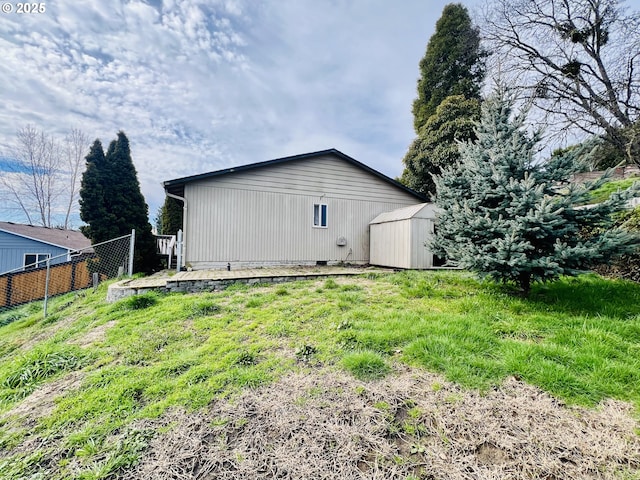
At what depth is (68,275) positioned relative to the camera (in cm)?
1026

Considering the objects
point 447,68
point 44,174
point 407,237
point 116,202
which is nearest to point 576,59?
point 447,68

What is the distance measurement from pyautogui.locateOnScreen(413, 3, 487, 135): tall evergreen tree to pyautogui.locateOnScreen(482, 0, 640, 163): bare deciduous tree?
18.4ft

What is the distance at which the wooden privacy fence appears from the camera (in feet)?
30.3

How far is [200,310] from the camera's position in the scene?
4.74 meters

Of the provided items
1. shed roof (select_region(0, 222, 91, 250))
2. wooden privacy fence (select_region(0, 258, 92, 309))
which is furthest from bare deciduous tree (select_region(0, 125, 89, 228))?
wooden privacy fence (select_region(0, 258, 92, 309))

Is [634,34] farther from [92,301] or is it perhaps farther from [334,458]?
[92,301]

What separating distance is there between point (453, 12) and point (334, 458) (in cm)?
2354

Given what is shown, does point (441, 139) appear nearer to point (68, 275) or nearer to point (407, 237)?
point (407, 237)

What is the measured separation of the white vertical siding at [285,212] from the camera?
8.86 metres

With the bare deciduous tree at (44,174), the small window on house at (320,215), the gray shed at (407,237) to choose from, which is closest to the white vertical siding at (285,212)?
the small window on house at (320,215)

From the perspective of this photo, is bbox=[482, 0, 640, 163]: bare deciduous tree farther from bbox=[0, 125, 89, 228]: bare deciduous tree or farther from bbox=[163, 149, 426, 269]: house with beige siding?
bbox=[0, 125, 89, 228]: bare deciduous tree

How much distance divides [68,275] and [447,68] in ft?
74.7

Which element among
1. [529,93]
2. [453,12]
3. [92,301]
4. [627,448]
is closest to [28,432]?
[627,448]

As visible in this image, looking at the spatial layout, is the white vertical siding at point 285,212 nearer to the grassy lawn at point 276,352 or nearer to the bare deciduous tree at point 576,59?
the grassy lawn at point 276,352
